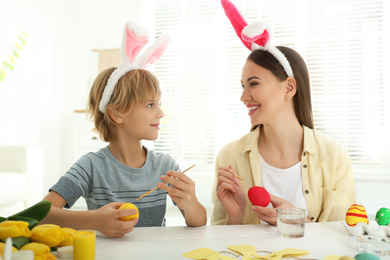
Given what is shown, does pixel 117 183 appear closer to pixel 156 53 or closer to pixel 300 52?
pixel 156 53

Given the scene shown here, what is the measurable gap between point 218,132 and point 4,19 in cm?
275

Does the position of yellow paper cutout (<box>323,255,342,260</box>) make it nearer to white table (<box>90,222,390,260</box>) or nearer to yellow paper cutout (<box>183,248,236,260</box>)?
white table (<box>90,222,390,260</box>)

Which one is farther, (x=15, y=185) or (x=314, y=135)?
(x=15, y=185)

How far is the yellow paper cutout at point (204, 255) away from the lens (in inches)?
29.4

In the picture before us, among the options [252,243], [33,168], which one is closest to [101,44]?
[33,168]

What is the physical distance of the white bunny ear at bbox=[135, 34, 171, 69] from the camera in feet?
5.00

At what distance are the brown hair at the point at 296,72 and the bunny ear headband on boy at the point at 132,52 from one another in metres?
0.43

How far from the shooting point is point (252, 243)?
87cm

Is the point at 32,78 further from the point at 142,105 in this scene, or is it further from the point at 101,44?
the point at 142,105

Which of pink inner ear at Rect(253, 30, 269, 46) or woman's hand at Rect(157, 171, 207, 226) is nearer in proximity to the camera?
woman's hand at Rect(157, 171, 207, 226)

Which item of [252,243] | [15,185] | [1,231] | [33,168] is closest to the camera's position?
[1,231]

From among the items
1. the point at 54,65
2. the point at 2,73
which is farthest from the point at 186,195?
the point at 54,65

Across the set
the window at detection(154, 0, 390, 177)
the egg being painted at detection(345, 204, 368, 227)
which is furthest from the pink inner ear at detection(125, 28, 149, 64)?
the window at detection(154, 0, 390, 177)

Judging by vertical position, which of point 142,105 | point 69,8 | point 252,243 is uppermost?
point 69,8
